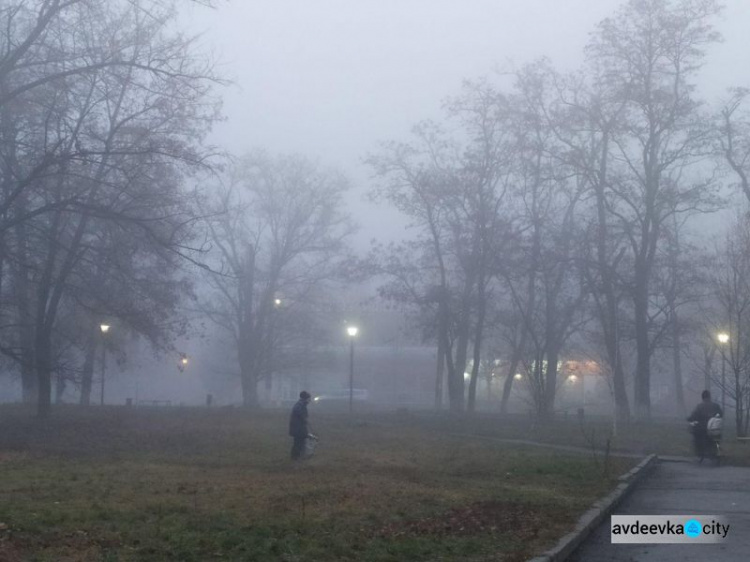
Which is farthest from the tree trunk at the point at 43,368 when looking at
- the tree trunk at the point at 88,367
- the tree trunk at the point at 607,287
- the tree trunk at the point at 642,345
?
the tree trunk at the point at 642,345

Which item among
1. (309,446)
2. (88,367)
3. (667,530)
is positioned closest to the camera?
(667,530)

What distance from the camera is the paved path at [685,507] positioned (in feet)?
36.7

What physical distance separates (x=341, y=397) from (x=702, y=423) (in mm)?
51698

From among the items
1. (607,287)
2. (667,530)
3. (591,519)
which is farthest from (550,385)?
(667,530)

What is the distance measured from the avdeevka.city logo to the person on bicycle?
14027 mm

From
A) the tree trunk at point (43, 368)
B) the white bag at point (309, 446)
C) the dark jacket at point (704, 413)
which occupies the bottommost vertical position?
the white bag at point (309, 446)

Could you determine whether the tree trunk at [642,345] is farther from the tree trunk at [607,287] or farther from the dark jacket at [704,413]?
the dark jacket at [704,413]

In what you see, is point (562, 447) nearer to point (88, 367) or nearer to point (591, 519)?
point (591, 519)

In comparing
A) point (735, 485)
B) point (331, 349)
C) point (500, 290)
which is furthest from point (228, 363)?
point (735, 485)

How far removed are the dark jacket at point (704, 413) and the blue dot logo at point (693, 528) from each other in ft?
47.3

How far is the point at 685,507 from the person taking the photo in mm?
15508

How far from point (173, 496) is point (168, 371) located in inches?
3426

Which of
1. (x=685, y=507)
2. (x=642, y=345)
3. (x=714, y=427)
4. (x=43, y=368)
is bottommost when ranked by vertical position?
(x=685, y=507)

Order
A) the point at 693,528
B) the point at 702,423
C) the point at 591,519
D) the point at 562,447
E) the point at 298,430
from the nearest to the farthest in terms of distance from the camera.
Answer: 1. the point at 693,528
2. the point at 591,519
3. the point at 298,430
4. the point at 702,423
5. the point at 562,447
